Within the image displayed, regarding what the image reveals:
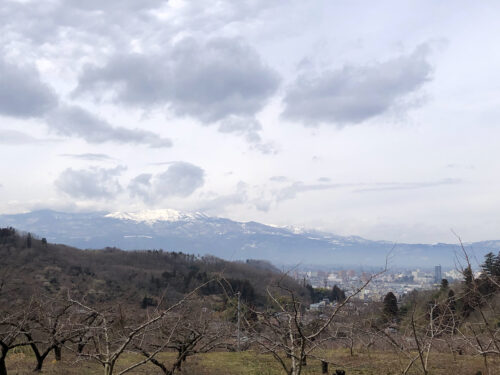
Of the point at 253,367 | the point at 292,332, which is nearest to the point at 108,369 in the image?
the point at 292,332

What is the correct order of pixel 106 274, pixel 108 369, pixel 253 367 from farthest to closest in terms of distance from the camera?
pixel 106 274 < pixel 253 367 < pixel 108 369

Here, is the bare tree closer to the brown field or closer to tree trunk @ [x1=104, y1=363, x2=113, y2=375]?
tree trunk @ [x1=104, y1=363, x2=113, y2=375]

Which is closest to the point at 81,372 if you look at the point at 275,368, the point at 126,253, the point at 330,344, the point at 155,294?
the point at 275,368

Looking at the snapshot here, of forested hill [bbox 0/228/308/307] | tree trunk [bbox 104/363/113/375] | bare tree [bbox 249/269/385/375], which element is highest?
bare tree [bbox 249/269/385/375]

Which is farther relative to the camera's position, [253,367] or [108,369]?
[253,367]

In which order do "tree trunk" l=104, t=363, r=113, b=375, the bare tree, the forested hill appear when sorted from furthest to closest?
the forested hill → "tree trunk" l=104, t=363, r=113, b=375 → the bare tree

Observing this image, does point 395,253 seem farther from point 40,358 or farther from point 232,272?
point 232,272

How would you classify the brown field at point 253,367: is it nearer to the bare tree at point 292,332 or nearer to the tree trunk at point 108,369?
the bare tree at point 292,332

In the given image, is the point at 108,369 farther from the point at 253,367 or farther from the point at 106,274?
the point at 106,274

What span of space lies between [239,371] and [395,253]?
50.9 ft

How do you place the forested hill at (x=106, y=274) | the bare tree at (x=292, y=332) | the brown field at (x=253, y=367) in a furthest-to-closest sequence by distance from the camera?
the forested hill at (x=106, y=274), the brown field at (x=253, y=367), the bare tree at (x=292, y=332)

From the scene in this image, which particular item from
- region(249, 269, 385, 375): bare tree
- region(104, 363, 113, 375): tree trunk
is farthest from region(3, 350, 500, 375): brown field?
region(104, 363, 113, 375): tree trunk

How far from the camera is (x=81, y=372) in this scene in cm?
1677

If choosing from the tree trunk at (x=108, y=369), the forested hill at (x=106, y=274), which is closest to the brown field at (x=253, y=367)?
the tree trunk at (x=108, y=369)
